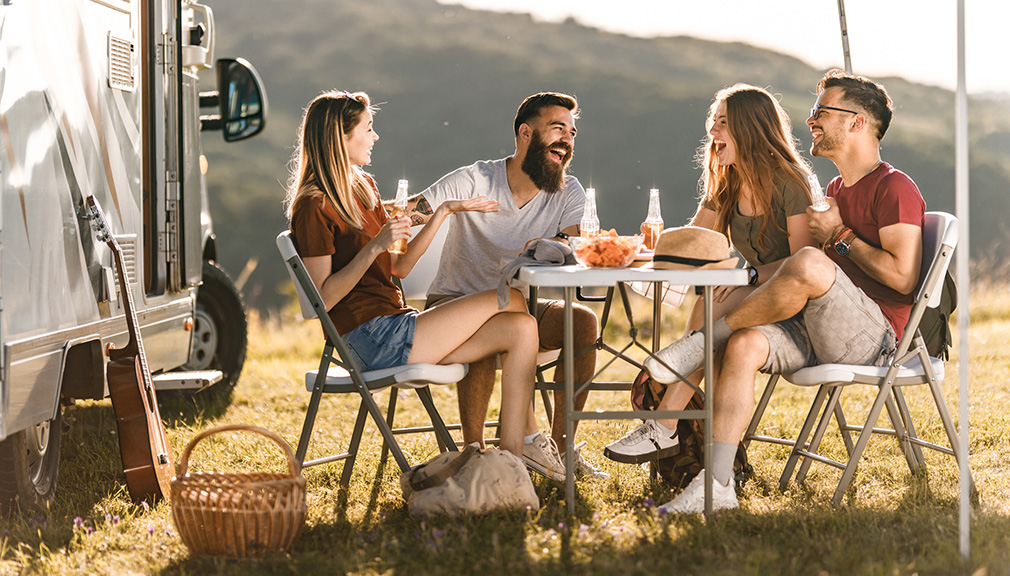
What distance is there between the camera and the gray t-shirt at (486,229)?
3.75m

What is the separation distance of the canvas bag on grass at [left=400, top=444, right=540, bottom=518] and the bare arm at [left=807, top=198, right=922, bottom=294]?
3.97 feet

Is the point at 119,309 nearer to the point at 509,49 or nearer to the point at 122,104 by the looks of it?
the point at 122,104

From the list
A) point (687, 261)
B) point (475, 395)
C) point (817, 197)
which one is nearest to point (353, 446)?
point (475, 395)

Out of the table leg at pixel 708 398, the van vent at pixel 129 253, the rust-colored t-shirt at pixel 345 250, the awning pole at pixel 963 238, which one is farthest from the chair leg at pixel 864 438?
the van vent at pixel 129 253

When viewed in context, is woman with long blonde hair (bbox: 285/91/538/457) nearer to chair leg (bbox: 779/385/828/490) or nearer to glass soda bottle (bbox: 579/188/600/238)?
A: glass soda bottle (bbox: 579/188/600/238)

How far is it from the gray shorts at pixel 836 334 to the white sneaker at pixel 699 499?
0.40 metres

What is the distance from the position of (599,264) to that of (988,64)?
9.07m

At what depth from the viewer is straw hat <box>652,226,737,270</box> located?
2.81m

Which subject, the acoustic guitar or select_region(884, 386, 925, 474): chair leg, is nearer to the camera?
the acoustic guitar

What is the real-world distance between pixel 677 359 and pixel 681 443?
0.37 metres

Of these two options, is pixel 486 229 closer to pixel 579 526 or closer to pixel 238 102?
pixel 579 526

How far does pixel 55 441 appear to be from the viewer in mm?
3295

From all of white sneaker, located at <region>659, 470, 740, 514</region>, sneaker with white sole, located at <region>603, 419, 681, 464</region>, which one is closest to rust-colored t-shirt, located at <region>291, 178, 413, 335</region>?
sneaker with white sole, located at <region>603, 419, 681, 464</region>

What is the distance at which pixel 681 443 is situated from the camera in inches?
129
